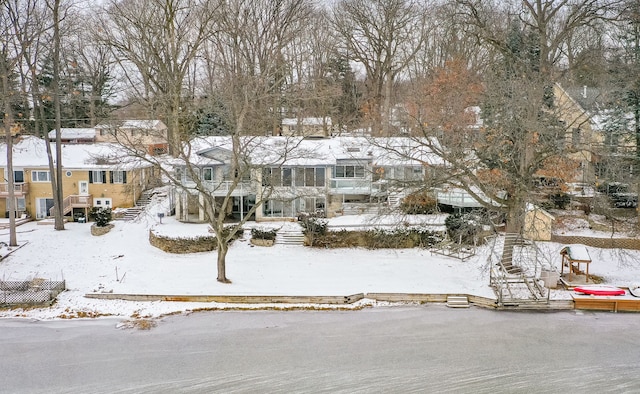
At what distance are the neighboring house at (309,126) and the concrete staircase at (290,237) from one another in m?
15.7

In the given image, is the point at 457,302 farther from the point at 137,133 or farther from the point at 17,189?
the point at 17,189

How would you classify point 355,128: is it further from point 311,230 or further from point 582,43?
point 311,230

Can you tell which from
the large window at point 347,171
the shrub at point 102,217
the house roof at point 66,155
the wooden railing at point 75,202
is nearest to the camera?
the shrub at point 102,217

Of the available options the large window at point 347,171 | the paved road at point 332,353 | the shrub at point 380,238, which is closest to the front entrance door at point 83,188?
the large window at point 347,171

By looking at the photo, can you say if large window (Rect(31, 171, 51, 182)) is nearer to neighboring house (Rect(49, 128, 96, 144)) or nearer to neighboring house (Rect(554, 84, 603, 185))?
neighboring house (Rect(49, 128, 96, 144))

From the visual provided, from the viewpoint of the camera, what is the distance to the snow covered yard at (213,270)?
56.1ft

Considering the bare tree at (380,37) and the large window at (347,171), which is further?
the bare tree at (380,37)

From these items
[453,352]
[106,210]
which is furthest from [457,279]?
[106,210]

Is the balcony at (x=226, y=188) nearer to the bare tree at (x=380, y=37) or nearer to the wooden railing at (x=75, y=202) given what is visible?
the wooden railing at (x=75, y=202)

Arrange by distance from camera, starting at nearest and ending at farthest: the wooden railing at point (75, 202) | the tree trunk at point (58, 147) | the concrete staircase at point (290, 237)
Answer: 1. the concrete staircase at point (290, 237)
2. the tree trunk at point (58, 147)
3. the wooden railing at point (75, 202)

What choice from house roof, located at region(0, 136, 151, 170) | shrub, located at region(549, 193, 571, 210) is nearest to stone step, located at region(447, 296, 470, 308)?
shrub, located at region(549, 193, 571, 210)

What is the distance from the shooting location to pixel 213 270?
20.4m

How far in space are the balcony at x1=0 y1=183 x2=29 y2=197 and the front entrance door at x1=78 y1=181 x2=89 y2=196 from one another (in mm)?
2816

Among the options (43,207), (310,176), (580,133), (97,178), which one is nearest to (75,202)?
(97,178)
